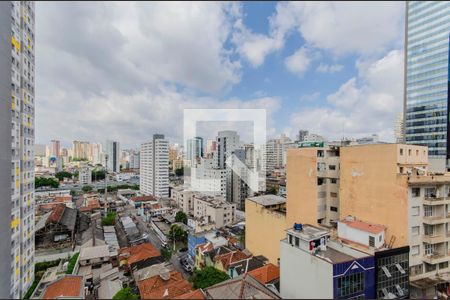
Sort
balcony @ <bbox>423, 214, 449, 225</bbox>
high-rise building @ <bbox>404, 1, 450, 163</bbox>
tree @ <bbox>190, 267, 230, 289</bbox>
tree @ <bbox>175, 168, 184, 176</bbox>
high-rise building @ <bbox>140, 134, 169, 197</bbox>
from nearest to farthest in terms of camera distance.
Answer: balcony @ <bbox>423, 214, 449, 225</bbox>, tree @ <bbox>190, 267, 230, 289</bbox>, high-rise building @ <bbox>404, 1, 450, 163</bbox>, high-rise building @ <bbox>140, 134, 169, 197</bbox>, tree @ <bbox>175, 168, 184, 176</bbox>

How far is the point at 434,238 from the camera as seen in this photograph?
590 cm

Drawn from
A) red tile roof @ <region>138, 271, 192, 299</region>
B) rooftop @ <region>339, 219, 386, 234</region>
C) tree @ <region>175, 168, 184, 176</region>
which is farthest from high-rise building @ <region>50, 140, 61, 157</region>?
rooftop @ <region>339, 219, 386, 234</region>

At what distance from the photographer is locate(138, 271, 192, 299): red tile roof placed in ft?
19.2

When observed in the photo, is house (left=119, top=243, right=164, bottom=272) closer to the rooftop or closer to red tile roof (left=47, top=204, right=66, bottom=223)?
red tile roof (left=47, top=204, right=66, bottom=223)

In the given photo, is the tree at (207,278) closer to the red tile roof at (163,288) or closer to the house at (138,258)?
the red tile roof at (163,288)

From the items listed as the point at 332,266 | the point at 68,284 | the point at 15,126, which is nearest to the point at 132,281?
the point at 68,284

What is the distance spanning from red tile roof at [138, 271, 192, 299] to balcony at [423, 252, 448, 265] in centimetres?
645

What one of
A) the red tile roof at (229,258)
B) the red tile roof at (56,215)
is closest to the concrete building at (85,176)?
the red tile roof at (56,215)

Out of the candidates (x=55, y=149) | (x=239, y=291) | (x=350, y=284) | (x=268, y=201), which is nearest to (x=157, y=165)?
(x=268, y=201)

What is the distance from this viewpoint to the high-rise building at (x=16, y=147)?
5840 millimetres

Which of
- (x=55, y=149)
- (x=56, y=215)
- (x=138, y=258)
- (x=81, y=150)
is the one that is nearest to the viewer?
(x=138, y=258)

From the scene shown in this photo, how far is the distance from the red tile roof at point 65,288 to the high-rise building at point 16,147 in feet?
5.02

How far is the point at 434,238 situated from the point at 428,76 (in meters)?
20.0
